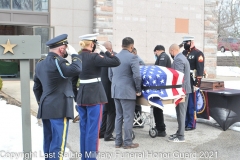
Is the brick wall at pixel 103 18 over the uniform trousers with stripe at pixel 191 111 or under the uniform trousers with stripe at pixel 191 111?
over

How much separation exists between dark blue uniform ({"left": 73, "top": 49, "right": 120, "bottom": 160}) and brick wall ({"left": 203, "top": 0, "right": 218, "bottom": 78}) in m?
15.0

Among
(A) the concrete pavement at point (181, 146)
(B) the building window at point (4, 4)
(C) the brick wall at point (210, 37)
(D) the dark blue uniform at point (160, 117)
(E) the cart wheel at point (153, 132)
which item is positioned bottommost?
(A) the concrete pavement at point (181, 146)

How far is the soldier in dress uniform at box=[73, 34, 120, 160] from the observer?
16.5 ft

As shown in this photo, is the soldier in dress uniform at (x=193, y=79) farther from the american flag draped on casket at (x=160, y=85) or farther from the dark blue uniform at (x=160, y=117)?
the american flag draped on casket at (x=160, y=85)

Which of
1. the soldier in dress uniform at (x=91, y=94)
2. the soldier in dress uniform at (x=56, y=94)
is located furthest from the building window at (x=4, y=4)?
the soldier in dress uniform at (x=56, y=94)

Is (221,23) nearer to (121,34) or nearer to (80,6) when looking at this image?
(121,34)

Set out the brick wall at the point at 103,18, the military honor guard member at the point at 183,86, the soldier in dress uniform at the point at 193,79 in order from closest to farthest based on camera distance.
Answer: the military honor guard member at the point at 183,86
the soldier in dress uniform at the point at 193,79
the brick wall at the point at 103,18

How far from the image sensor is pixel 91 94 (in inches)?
198

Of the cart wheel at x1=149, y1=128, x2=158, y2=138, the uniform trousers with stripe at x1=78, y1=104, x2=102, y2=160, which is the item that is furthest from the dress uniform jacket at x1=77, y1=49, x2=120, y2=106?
the cart wheel at x1=149, y1=128, x2=158, y2=138

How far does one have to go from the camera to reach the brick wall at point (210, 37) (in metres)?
19.1

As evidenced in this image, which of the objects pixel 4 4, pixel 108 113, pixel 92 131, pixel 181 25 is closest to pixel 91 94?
pixel 92 131

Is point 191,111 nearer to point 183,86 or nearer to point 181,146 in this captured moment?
point 183,86

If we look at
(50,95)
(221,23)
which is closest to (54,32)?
(221,23)

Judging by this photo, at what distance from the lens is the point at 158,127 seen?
23.1ft
